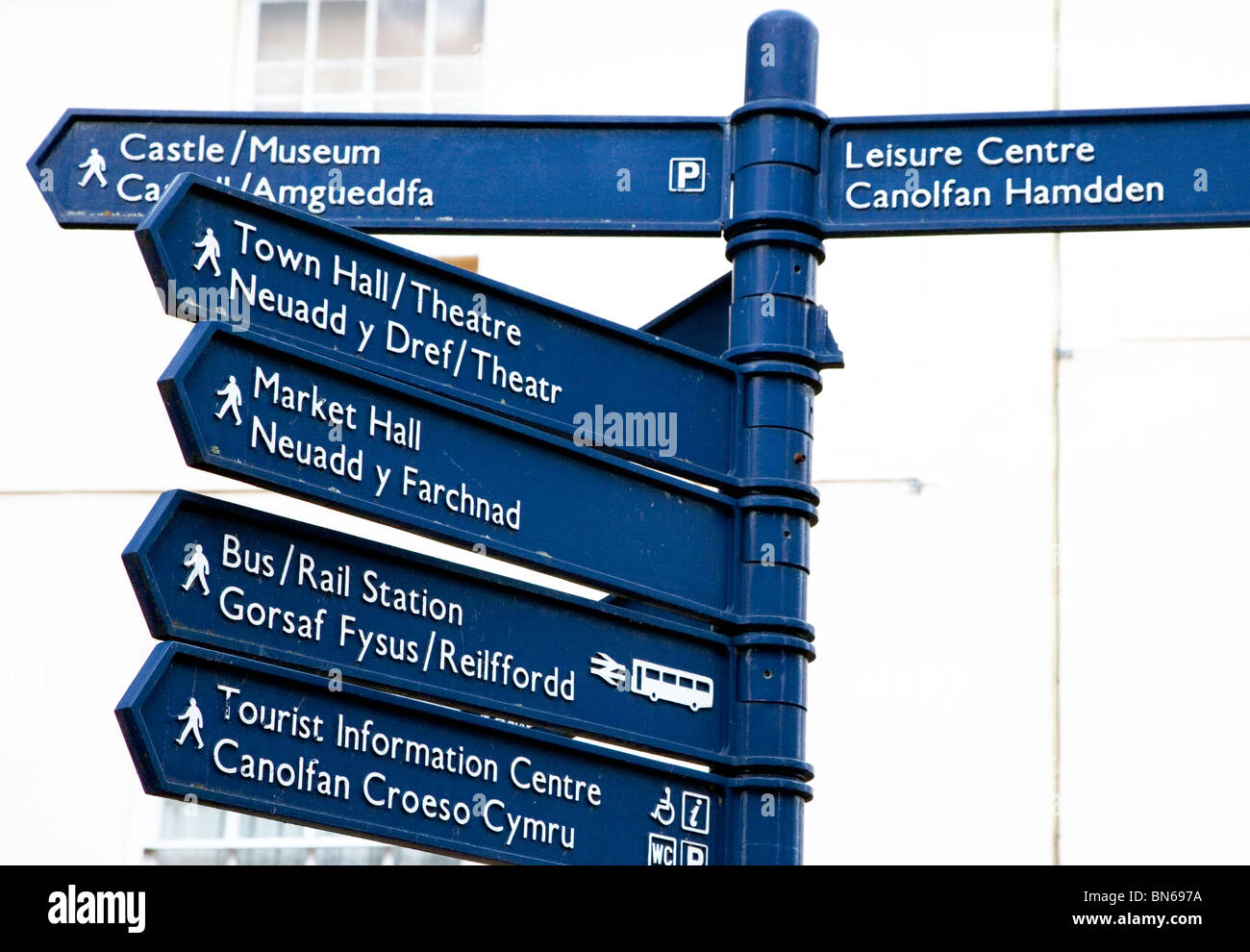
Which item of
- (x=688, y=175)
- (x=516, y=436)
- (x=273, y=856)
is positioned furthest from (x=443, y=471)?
(x=273, y=856)

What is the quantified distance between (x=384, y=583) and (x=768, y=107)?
1382 mm

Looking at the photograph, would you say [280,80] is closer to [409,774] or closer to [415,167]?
[415,167]

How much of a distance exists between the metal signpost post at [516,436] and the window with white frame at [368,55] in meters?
6.05

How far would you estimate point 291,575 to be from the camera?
3252 millimetres

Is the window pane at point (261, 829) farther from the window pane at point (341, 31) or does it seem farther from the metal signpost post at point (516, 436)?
the metal signpost post at point (516, 436)

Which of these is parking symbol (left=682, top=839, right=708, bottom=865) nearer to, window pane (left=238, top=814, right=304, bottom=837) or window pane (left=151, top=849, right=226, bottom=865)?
window pane (left=238, top=814, right=304, bottom=837)

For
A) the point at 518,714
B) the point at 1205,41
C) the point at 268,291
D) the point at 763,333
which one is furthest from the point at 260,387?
the point at 1205,41

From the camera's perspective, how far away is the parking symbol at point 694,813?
364cm

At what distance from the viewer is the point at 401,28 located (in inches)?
401

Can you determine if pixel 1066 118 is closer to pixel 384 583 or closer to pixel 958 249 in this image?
pixel 384 583

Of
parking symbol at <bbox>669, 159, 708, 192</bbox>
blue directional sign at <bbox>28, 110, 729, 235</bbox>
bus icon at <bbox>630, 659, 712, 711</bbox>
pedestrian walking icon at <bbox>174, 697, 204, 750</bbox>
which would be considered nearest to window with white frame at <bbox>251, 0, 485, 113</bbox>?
blue directional sign at <bbox>28, 110, 729, 235</bbox>

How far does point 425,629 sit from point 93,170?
55.9 inches

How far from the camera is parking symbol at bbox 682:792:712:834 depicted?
3.64 metres

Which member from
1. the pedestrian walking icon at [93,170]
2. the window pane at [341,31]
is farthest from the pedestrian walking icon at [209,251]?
the window pane at [341,31]
